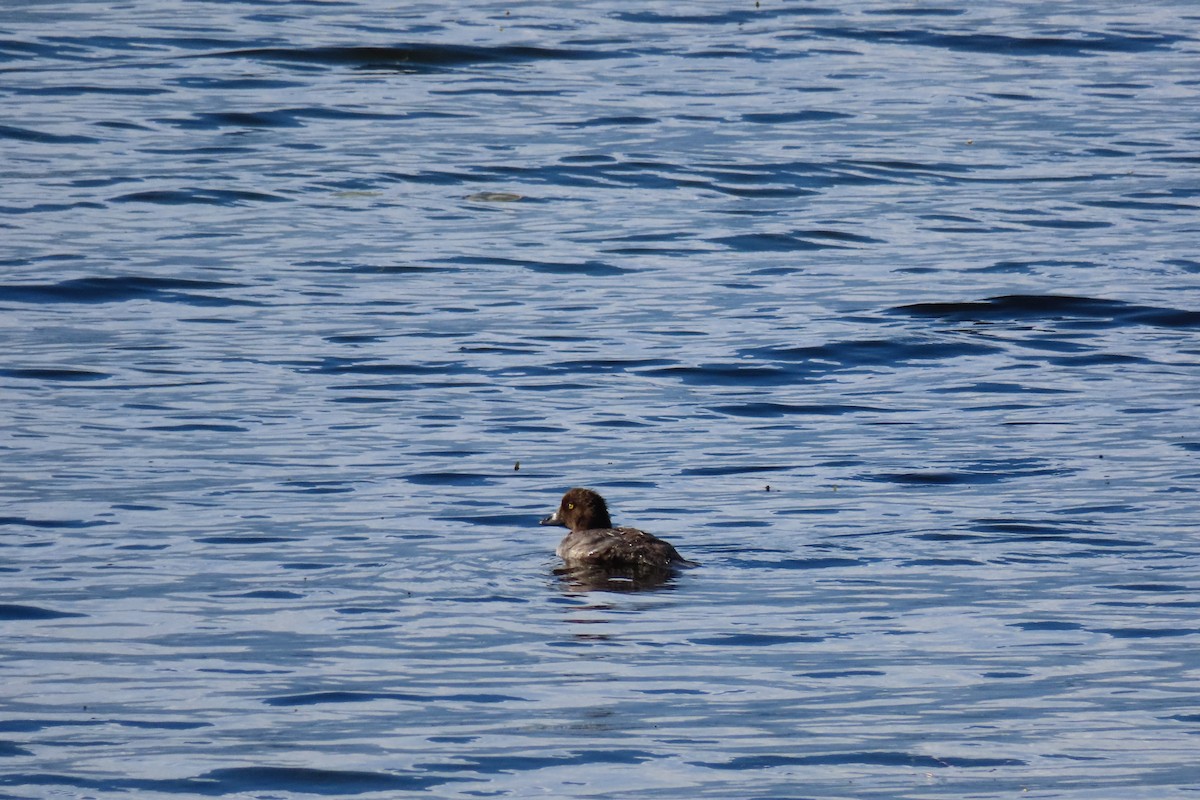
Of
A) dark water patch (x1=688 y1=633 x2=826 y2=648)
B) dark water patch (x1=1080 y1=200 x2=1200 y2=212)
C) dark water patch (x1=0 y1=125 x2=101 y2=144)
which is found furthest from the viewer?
dark water patch (x1=0 y1=125 x2=101 y2=144)

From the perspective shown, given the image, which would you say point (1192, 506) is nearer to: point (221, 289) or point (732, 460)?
point (732, 460)

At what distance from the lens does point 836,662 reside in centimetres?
952

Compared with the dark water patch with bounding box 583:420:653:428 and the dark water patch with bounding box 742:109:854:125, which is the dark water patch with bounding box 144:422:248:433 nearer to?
the dark water patch with bounding box 583:420:653:428

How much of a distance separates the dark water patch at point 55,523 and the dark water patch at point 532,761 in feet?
13.1

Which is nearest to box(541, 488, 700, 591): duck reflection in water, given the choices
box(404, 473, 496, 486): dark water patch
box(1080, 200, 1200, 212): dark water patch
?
box(404, 473, 496, 486): dark water patch

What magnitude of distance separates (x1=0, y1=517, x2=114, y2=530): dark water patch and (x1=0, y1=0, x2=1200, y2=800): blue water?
3cm

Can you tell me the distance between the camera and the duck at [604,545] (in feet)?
36.2

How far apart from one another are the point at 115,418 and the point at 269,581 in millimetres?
3619

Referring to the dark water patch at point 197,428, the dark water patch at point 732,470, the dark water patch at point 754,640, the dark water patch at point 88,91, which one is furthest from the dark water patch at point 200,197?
the dark water patch at point 754,640

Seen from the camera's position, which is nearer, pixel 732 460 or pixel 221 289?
pixel 732 460

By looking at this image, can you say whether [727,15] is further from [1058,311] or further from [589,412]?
[589,412]

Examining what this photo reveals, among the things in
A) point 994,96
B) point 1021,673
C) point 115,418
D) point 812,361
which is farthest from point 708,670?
point 994,96

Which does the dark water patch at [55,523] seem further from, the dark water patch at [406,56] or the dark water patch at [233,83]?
the dark water patch at [406,56]

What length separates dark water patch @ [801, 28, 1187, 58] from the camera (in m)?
29.7
